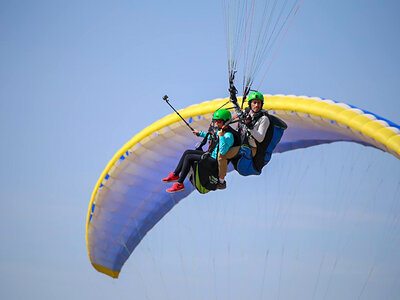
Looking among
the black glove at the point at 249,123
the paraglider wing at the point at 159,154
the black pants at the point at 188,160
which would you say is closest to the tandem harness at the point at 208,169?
the black pants at the point at 188,160

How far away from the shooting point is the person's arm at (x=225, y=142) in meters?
15.8

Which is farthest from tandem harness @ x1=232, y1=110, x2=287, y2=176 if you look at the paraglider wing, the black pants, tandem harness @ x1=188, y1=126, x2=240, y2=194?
the paraglider wing

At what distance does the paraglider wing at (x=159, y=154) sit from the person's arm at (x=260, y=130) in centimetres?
132

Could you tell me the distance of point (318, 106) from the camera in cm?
1672

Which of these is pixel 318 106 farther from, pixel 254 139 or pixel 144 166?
pixel 144 166

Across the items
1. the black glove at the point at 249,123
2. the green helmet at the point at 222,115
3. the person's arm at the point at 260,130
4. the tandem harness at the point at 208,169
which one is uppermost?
the green helmet at the point at 222,115

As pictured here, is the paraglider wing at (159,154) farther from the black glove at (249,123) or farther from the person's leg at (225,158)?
the person's leg at (225,158)

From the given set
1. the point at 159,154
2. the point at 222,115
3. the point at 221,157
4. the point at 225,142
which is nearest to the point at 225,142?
the point at 225,142

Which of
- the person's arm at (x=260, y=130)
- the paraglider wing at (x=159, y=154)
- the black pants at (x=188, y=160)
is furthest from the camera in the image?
the black pants at (x=188, y=160)

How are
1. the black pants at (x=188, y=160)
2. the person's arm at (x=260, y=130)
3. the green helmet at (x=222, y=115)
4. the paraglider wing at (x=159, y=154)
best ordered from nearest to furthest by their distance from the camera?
the person's arm at (x=260, y=130) < the green helmet at (x=222, y=115) < the paraglider wing at (x=159, y=154) < the black pants at (x=188, y=160)

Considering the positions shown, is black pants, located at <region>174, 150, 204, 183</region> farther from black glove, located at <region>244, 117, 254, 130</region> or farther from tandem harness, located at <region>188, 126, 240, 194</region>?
black glove, located at <region>244, 117, 254, 130</region>

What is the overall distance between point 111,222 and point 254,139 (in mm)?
6476

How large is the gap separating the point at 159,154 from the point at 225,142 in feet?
13.6

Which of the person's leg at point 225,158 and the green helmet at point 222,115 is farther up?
the green helmet at point 222,115
